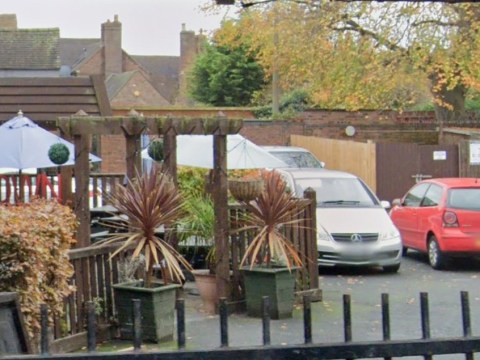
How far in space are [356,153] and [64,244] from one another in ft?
58.8

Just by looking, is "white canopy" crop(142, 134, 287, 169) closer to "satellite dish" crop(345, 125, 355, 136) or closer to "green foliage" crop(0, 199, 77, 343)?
"green foliage" crop(0, 199, 77, 343)

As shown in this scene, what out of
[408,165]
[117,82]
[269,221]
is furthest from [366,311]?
[117,82]

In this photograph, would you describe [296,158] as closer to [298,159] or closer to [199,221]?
[298,159]

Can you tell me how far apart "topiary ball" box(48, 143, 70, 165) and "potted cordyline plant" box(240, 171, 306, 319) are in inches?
142

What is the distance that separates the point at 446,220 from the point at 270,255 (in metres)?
5.24

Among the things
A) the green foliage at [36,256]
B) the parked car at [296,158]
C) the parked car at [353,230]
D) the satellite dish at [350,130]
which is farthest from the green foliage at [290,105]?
the green foliage at [36,256]

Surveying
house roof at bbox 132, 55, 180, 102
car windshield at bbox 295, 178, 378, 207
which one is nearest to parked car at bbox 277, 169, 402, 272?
car windshield at bbox 295, 178, 378, 207

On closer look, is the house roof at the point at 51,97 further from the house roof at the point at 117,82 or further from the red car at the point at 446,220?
the house roof at the point at 117,82

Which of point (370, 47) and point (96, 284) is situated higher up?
point (370, 47)

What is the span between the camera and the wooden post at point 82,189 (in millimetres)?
9648

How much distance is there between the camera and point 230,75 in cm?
4188

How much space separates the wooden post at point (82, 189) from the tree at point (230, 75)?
1214 inches

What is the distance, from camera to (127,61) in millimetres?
66188

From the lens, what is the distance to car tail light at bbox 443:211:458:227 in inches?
573
